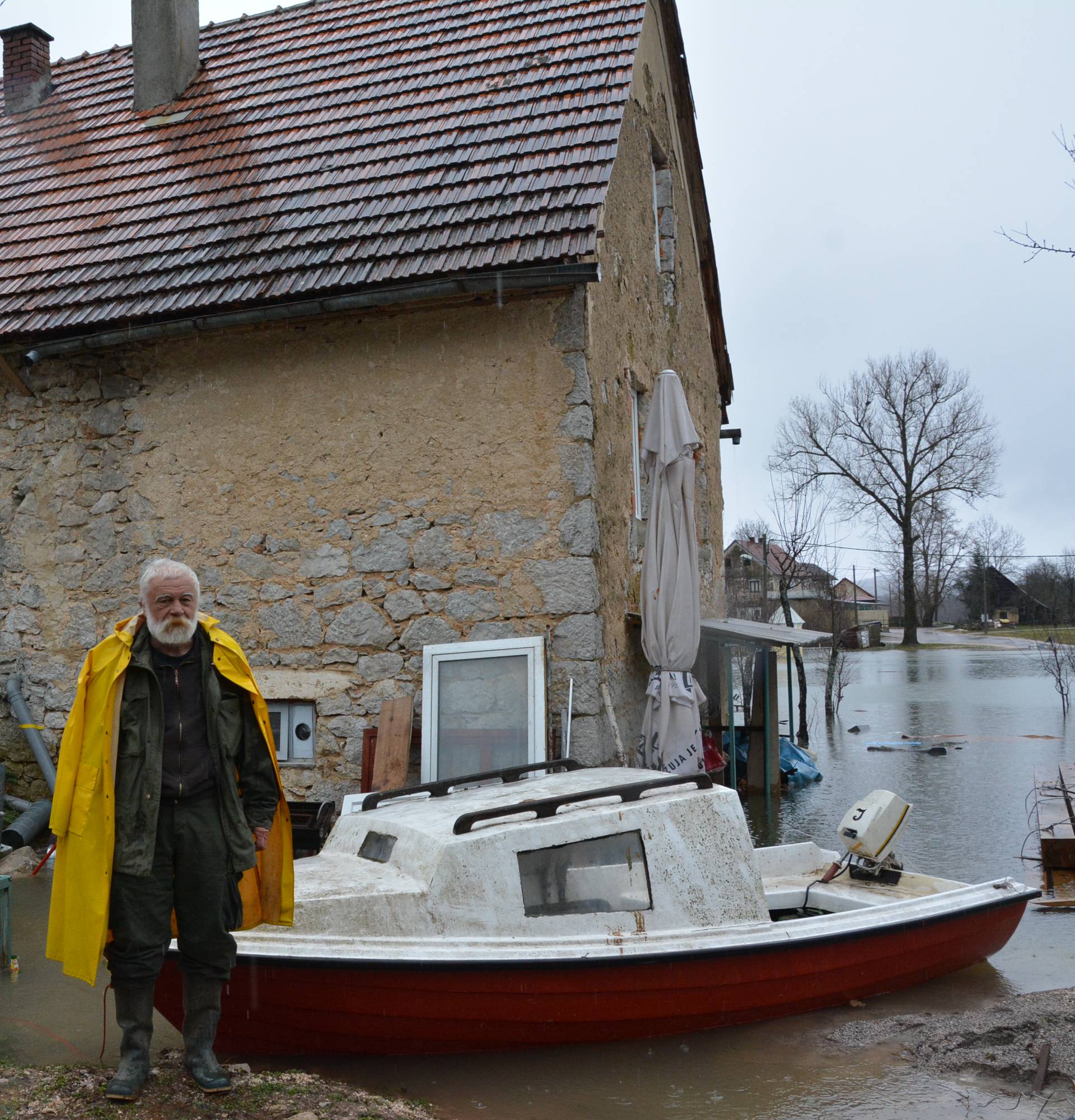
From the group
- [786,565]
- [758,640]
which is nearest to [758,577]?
[786,565]

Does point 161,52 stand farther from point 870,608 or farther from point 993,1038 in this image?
point 870,608

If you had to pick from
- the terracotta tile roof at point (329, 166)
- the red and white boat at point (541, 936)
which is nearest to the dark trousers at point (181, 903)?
the red and white boat at point (541, 936)

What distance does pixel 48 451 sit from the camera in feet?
28.7

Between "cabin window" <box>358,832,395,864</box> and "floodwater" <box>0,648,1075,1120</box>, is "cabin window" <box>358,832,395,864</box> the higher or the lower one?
the higher one

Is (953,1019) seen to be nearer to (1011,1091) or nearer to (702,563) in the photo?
(1011,1091)

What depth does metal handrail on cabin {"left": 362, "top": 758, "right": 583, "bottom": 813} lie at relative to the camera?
5.63 m

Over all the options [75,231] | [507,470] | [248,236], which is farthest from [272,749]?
[75,231]

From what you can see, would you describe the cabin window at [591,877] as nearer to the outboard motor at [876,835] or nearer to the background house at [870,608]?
the outboard motor at [876,835]

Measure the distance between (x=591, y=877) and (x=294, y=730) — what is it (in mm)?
3874

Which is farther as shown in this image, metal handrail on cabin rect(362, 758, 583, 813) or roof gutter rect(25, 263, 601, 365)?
roof gutter rect(25, 263, 601, 365)

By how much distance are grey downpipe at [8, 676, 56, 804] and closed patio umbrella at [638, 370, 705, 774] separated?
14.7 ft

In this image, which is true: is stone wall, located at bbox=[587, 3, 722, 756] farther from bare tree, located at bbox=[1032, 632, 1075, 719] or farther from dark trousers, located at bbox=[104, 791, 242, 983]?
bare tree, located at bbox=[1032, 632, 1075, 719]

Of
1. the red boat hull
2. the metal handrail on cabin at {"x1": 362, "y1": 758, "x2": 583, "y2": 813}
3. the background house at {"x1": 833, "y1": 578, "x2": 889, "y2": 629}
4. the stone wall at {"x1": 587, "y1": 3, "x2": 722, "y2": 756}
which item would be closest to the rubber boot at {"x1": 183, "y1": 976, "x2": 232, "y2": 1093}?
the red boat hull

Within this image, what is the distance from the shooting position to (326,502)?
26.5 ft
